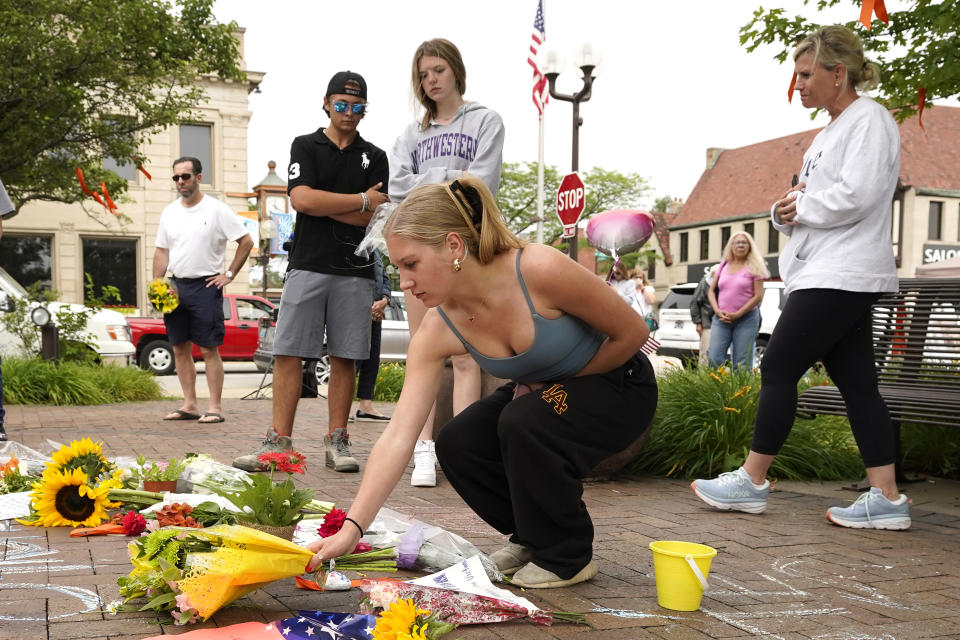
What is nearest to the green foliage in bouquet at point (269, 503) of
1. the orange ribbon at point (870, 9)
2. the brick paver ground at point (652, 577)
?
the brick paver ground at point (652, 577)

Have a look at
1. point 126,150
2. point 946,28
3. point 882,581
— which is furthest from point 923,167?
point 882,581

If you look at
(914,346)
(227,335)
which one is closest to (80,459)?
(914,346)

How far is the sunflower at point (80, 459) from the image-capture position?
326 centimetres

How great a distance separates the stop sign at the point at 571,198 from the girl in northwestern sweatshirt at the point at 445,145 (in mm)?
7369

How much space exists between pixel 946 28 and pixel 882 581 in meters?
3.70

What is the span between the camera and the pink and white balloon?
412 inches

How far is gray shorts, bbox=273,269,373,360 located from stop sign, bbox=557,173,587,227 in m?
7.46

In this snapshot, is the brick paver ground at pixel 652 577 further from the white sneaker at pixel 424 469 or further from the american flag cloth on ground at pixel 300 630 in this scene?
the american flag cloth on ground at pixel 300 630

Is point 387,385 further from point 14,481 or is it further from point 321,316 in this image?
point 14,481

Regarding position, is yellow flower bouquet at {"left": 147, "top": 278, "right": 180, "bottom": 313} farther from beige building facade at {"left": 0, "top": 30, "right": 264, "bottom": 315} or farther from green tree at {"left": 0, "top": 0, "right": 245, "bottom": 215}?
beige building facade at {"left": 0, "top": 30, "right": 264, "bottom": 315}

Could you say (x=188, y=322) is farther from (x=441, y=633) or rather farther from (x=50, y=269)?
(x=50, y=269)

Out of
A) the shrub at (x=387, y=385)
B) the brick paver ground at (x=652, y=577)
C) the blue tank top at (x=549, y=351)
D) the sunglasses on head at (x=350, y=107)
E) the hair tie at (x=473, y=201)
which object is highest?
the sunglasses on head at (x=350, y=107)

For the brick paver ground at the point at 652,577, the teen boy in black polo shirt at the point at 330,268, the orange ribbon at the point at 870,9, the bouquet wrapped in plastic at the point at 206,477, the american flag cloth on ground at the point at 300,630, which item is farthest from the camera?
the teen boy in black polo shirt at the point at 330,268

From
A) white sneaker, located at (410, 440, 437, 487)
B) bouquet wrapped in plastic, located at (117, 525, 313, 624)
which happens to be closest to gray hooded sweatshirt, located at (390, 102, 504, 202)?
white sneaker, located at (410, 440, 437, 487)
